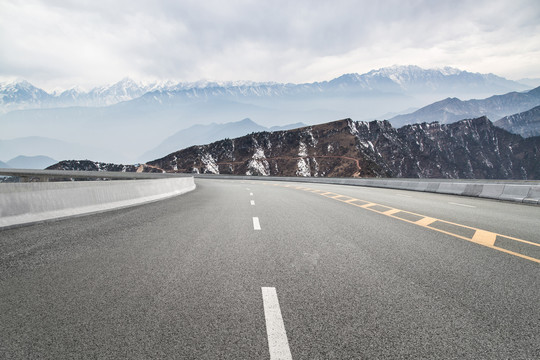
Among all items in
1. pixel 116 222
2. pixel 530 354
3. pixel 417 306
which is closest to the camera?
pixel 530 354

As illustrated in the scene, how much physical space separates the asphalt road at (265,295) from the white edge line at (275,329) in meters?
0.02

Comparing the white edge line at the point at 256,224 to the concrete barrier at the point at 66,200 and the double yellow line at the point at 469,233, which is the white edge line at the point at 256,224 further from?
the concrete barrier at the point at 66,200

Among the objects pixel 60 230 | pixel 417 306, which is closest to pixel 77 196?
pixel 60 230

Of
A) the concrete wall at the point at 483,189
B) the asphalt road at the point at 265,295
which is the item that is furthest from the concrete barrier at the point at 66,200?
the concrete wall at the point at 483,189

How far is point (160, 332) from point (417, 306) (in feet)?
7.75

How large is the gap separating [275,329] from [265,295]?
75 centimetres

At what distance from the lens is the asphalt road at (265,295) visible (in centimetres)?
241

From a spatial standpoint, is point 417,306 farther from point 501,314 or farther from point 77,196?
point 77,196

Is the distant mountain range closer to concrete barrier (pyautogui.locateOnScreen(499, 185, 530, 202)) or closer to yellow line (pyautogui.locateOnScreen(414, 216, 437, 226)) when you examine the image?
concrete barrier (pyautogui.locateOnScreen(499, 185, 530, 202))

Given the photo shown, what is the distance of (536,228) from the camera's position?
759 cm

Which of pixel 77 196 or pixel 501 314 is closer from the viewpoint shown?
pixel 501 314

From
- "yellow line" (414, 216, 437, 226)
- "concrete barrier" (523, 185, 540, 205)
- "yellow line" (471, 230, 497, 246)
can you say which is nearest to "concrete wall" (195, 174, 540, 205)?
"concrete barrier" (523, 185, 540, 205)

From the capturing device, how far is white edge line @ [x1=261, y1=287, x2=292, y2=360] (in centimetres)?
228

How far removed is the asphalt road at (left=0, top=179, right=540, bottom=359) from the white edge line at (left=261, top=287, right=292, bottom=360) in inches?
0.7
